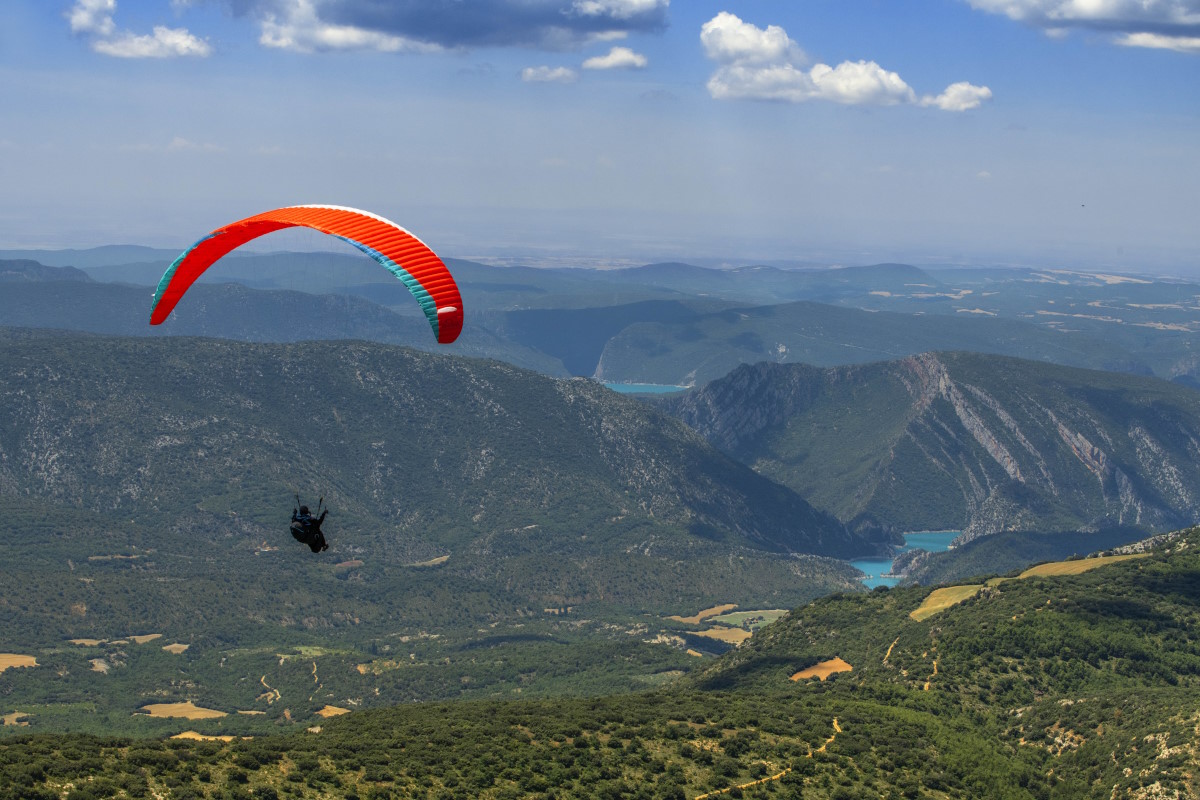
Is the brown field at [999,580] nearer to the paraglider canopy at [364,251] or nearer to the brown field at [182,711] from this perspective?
the brown field at [182,711]

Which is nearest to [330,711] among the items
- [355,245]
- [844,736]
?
[844,736]

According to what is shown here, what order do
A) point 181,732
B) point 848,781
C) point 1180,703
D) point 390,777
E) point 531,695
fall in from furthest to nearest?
point 531,695
point 181,732
point 1180,703
point 848,781
point 390,777

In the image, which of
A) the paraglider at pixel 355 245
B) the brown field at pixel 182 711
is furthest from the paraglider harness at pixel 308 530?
the brown field at pixel 182 711

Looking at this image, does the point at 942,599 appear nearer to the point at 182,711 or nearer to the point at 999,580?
the point at 999,580

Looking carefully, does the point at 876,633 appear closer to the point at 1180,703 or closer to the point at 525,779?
the point at 1180,703

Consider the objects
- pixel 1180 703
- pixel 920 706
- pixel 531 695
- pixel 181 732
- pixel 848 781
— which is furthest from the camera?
pixel 531 695

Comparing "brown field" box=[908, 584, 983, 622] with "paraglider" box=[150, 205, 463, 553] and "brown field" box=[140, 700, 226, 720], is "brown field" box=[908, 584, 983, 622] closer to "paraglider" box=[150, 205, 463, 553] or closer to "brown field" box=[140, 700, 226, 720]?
"brown field" box=[140, 700, 226, 720]

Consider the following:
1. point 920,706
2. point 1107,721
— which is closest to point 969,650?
point 920,706
